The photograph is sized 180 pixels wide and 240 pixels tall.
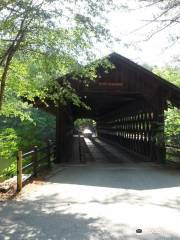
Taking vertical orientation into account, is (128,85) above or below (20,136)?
above

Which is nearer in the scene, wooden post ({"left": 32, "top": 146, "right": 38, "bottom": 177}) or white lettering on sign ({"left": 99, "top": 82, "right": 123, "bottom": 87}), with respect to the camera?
wooden post ({"left": 32, "top": 146, "right": 38, "bottom": 177})

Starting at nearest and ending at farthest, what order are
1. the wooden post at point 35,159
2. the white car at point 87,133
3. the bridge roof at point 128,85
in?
the wooden post at point 35,159
the bridge roof at point 128,85
the white car at point 87,133

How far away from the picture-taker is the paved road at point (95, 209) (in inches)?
268

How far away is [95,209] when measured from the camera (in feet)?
28.7

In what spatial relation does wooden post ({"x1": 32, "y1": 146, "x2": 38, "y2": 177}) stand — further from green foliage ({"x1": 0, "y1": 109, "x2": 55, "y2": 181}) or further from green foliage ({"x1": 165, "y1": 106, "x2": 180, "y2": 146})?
green foliage ({"x1": 165, "y1": 106, "x2": 180, "y2": 146})

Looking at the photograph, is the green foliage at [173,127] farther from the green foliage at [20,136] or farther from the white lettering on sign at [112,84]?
the green foliage at [20,136]

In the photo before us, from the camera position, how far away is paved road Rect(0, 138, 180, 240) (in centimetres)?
681

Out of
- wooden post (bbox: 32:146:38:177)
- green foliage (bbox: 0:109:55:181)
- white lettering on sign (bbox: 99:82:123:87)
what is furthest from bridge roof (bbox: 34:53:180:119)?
wooden post (bbox: 32:146:38:177)

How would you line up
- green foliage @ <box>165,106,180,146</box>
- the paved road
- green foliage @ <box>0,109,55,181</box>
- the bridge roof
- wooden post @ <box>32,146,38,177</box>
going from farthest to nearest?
green foliage @ <box>0,109,55,181</box> → the bridge roof → green foliage @ <box>165,106,180,146</box> → wooden post @ <box>32,146,38,177</box> → the paved road

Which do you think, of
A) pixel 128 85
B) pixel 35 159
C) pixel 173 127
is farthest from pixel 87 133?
pixel 35 159

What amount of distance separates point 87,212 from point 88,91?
11183 mm

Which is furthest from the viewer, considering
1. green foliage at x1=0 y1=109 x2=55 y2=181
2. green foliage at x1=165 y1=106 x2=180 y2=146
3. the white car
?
the white car

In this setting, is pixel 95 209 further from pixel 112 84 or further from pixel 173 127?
pixel 112 84

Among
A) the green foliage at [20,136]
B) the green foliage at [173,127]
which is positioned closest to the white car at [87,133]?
the green foliage at [20,136]
